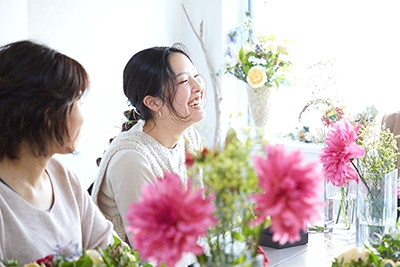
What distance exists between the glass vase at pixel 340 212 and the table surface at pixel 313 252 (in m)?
0.05

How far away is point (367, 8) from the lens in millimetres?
4051

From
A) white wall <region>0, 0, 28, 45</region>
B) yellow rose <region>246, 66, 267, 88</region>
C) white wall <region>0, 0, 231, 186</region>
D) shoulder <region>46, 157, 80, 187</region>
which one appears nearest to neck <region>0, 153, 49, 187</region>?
shoulder <region>46, 157, 80, 187</region>

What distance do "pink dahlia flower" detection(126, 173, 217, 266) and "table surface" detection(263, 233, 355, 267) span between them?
1.11m

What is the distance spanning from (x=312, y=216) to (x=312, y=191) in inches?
1.4

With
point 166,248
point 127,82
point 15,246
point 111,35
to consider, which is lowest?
point 15,246

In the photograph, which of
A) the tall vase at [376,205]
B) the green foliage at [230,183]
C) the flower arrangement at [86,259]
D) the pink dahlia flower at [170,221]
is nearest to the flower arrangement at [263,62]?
the tall vase at [376,205]

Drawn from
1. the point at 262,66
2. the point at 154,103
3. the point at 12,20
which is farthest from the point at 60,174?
the point at 262,66

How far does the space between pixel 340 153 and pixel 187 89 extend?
65 centimetres

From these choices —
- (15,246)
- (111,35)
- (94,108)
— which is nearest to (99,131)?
(94,108)

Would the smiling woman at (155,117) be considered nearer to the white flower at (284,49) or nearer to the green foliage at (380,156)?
the green foliage at (380,156)

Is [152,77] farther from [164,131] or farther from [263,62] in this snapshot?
[263,62]

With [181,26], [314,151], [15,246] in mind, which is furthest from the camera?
[181,26]

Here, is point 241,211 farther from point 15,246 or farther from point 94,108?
point 94,108

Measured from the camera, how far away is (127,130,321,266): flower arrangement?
34.4 inches
